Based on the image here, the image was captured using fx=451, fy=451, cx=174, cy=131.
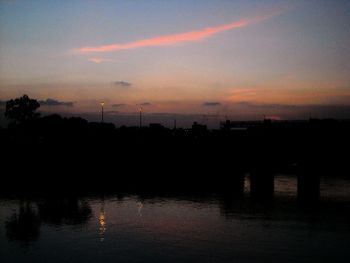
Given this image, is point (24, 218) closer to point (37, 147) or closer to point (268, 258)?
point (268, 258)

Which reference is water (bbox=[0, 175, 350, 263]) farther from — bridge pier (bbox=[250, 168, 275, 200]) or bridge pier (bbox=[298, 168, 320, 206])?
bridge pier (bbox=[250, 168, 275, 200])

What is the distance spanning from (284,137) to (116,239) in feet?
114

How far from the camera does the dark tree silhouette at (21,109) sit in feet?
367

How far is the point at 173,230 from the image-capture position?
40.3 meters

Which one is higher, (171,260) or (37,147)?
(37,147)

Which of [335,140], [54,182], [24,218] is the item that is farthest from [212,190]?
[24,218]

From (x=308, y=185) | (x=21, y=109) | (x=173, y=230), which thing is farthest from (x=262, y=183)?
Answer: (x=21, y=109)

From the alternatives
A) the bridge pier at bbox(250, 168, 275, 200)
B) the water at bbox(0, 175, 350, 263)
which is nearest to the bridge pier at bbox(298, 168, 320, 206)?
the water at bbox(0, 175, 350, 263)

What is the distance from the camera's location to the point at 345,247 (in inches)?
1420

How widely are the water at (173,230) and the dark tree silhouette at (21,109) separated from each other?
62.0 meters

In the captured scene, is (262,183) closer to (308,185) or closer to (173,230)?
(308,185)

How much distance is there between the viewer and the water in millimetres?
32750

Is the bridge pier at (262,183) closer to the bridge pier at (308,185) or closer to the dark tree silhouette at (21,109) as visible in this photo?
the bridge pier at (308,185)

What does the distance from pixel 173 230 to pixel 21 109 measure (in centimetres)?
8311
